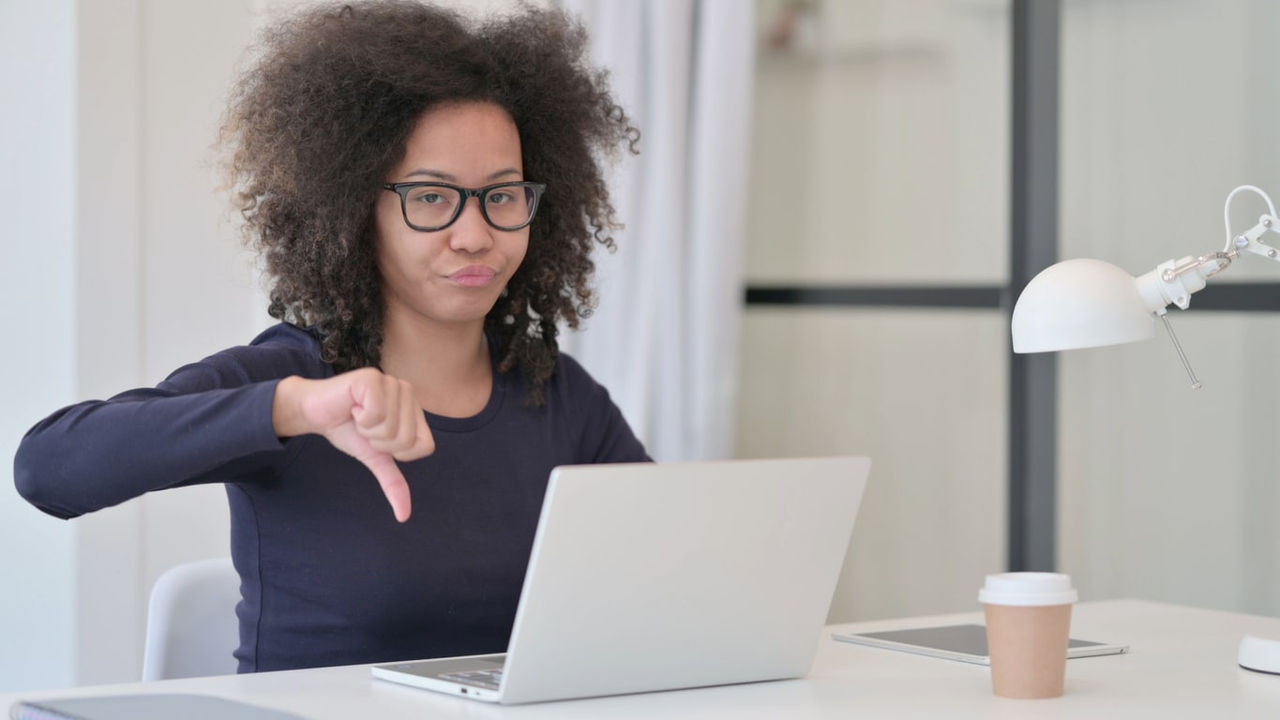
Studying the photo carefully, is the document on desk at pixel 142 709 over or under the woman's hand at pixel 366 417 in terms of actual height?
under

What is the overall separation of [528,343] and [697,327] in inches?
53.5

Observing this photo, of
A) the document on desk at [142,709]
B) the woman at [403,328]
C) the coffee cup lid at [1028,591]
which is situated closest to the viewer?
the document on desk at [142,709]

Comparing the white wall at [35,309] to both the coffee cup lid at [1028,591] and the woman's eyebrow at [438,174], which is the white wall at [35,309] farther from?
the coffee cup lid at [1028,591]

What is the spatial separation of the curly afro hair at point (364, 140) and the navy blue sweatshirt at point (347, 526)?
0.27ft

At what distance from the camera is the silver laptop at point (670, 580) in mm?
1165

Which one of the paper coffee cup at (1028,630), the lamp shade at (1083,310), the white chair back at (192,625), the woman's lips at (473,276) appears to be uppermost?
the woman's lips at (473,276)

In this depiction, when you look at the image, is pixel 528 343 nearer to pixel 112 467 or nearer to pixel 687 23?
pixel 112 467

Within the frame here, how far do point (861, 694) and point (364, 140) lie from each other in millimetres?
872

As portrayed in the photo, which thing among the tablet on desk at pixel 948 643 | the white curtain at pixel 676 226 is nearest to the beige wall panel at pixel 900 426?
the white curtain at pixel 676 226

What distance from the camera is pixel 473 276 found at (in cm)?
173

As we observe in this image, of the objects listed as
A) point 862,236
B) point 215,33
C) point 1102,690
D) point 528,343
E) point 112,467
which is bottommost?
point 1102,690

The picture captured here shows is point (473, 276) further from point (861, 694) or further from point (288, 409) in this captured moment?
point (861, 694)

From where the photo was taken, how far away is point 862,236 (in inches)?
132

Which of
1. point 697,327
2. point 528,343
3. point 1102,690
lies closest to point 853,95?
point 697,327
